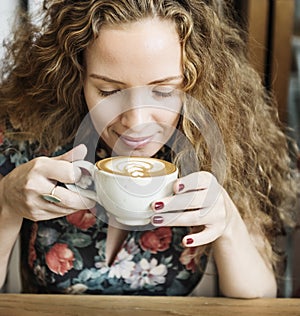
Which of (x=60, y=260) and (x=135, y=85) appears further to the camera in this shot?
(x=60, y=260)

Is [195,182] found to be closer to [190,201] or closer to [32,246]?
[190,201]

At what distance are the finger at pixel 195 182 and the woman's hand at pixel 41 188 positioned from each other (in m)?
0.08

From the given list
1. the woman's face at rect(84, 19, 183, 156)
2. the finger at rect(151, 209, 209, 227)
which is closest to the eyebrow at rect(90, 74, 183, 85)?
the woman's face at rect(84, 19, 183, 156)

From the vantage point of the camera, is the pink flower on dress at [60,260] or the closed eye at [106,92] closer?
the closed eye at [106,92]

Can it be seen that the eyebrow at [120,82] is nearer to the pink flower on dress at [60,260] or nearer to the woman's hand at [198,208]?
the woman's hand at [198,208]

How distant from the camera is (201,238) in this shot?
0.63 meters

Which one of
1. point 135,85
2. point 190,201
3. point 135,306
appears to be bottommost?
point 135,306

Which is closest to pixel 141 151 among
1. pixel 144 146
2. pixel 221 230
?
Result: pixel 144 146

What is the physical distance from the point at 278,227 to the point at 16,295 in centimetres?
26

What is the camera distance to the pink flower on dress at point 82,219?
2.11 feet

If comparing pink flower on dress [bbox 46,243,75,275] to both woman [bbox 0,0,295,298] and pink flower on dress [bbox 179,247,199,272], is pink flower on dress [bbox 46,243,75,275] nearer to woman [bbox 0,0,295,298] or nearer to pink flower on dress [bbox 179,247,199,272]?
woman [bbox 0,0,295,298]

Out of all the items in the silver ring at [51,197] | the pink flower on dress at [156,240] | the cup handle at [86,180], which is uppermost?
the cup handle at [86,180]

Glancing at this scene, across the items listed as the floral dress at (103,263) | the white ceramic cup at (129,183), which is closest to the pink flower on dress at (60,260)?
the floral dress at (103,263)

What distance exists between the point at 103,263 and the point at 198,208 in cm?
13
